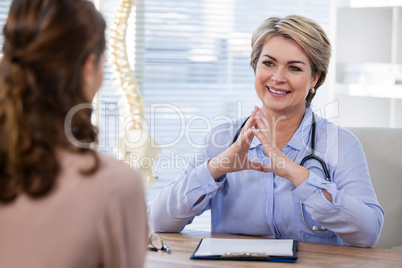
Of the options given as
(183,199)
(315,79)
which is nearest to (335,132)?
(315,79)

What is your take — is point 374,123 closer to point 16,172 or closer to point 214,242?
point 214,242

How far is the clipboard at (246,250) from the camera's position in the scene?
1435 mm

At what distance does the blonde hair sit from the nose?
0.34 feet

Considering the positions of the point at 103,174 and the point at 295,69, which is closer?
the point at 103,174

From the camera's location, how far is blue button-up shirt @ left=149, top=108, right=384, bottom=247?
1.69 metres

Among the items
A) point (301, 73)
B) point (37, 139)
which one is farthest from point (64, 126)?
point (301, 73)

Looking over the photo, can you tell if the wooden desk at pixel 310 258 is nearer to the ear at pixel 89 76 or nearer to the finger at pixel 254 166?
the finger at pixel 254 166

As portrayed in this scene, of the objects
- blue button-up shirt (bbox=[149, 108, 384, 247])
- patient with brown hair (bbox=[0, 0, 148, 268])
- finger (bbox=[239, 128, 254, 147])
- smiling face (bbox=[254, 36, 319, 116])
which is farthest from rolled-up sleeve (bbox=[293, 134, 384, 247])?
patient with brown hair (bbox=[0, 0, 148, 268])

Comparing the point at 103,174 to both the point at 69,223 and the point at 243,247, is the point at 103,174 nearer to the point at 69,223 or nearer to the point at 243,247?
the point at 69,223

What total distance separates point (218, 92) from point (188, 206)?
157cm

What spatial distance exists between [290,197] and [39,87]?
1.15 meters

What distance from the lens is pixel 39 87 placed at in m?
0.90

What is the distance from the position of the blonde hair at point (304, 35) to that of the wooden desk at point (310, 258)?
662mm

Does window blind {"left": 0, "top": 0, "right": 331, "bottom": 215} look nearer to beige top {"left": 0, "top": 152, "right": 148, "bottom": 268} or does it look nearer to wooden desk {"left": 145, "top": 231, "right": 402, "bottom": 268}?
wooden desk {"left": 145, "top": 231, "right": 402, "bottom": 268}
